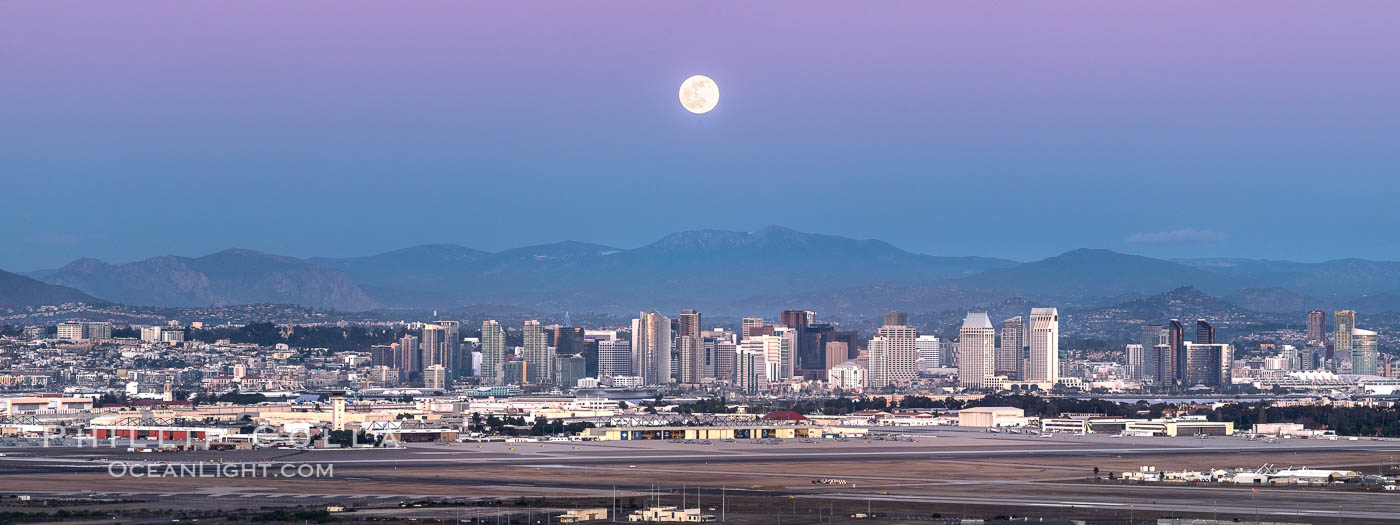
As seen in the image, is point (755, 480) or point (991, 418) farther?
point (991, 418)

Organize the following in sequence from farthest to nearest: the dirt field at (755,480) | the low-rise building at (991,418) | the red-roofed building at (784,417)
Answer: the low-rise building at (991,418) → the red-roofed building at (784,417) → the dirt field at (755,480)

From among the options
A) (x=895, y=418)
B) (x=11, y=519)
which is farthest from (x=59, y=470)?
(x=895, y=418)

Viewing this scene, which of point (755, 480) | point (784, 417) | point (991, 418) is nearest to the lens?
point (755, 480)

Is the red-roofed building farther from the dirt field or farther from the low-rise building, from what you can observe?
the dirt field

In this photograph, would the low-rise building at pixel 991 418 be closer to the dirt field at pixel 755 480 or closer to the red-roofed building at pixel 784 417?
the red-roofed building at pixel 784 417

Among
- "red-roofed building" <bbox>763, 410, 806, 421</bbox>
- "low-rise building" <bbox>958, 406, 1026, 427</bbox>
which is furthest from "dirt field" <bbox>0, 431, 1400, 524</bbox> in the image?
"low-rise building" <bbox>958, 406, 1026, 427</bbox>

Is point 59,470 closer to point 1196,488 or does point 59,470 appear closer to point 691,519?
point 691,519

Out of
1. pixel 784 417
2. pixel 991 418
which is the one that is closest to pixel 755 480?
pixel 784 417

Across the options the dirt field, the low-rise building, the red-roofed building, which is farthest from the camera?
the low-rise building

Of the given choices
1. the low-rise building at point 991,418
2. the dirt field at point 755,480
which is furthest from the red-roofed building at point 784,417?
the dirt field at point 755,480

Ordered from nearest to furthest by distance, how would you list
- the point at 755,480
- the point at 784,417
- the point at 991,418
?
the point at 755,480
the point at 784,417
the point at 991,418

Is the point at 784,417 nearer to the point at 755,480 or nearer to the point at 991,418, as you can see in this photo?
the point at 991,418
